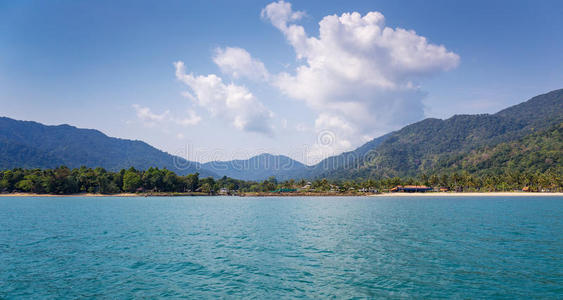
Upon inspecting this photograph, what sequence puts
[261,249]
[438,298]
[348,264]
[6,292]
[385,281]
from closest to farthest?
[438,298] < [6,292] < [385,281] < [348,264] < [261,249]

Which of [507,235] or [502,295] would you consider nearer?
[502,295]

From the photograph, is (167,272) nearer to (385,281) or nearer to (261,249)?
(261,249)

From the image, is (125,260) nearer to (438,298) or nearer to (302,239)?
(302,239)

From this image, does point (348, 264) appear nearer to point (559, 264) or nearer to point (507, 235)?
point (559, 264)

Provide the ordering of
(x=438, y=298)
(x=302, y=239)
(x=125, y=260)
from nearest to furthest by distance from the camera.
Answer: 1. (x=438, y=298)
2. (x=125, y=260)
3. (x=302, y=239)

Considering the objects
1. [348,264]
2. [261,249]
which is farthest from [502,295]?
[261,249]

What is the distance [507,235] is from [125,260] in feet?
147

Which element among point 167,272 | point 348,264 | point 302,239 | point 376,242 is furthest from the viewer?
point 302,239

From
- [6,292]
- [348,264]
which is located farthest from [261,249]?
[6,292]

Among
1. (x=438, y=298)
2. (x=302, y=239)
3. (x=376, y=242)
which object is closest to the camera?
(x=438, y=298)

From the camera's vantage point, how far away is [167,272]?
2369cm

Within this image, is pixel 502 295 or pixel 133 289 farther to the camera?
pixel 133 289

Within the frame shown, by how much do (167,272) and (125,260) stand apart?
250 inches

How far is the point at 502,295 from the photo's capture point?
59.7 feet
